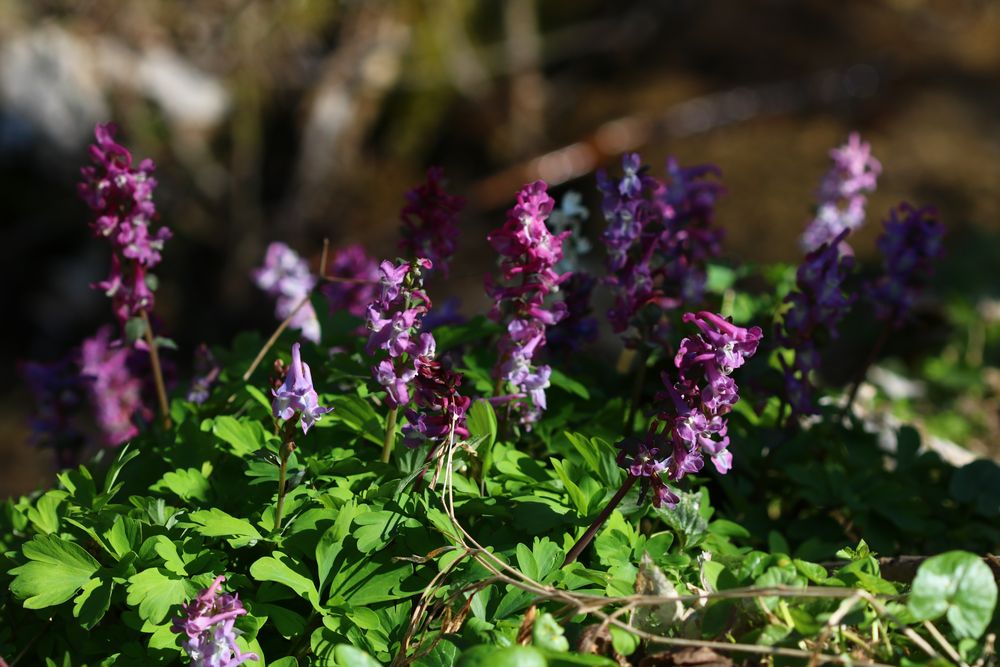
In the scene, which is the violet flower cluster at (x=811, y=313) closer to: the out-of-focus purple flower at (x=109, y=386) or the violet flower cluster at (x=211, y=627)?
the violet flower cluster at (x=211, y=627)

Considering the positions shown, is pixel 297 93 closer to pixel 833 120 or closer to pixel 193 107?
pixel 193 107

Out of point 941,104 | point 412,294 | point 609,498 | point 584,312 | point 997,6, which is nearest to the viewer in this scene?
point 412,294

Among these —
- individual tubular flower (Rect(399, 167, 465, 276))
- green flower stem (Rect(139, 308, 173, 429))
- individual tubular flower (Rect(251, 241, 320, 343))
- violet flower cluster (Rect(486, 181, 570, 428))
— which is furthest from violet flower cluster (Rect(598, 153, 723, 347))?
green flower stem (Rect(139, 308, 173, 429))

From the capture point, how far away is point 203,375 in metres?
2.85

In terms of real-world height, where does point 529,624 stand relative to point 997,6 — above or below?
below

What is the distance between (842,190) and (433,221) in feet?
5.17

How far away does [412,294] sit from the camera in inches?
80.0

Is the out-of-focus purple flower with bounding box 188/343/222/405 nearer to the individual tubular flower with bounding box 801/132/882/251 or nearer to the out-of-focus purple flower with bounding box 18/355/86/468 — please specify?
the out-of-focus purple flower with bounding box 18/355/86/468

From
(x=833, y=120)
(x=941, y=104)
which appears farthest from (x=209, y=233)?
(x=941, y=104)

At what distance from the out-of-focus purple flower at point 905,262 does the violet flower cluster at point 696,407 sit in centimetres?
111

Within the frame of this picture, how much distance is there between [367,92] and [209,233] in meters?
1.96

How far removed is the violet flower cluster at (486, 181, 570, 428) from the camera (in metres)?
2.12

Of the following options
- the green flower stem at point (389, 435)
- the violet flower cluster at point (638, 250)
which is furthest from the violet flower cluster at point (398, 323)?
the violet flower cluster at point (638, 250)

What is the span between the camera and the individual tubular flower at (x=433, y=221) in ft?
8.37
